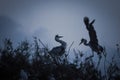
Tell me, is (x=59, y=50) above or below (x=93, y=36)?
below

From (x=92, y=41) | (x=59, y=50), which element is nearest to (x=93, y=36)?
(x=92, y=41)

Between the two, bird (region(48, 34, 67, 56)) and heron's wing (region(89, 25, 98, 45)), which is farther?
bird (region(48, 34, 67, 56))

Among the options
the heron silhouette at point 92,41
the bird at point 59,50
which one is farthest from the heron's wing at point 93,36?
the bird at point 59,50

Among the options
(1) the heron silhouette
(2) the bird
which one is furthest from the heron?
(1) the heron silhouette

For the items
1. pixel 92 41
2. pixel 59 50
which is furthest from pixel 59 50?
pixel 92 41

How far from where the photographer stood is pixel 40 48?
8.66 m

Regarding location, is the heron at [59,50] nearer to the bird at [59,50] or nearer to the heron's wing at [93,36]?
the bird at [59,50]

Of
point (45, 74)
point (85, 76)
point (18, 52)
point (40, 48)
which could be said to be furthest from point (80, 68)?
point (18, 52)

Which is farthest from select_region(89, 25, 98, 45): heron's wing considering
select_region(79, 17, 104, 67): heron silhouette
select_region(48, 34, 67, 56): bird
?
select_region(48, 34, 67, 56): bird

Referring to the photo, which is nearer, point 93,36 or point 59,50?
point 93,36

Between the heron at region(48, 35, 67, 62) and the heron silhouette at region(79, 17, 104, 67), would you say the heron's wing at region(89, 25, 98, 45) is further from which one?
the heron at region(48, 35, 67, 62)

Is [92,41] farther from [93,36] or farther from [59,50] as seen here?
[59,50]

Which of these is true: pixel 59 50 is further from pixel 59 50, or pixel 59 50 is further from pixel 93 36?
pixel 93 36

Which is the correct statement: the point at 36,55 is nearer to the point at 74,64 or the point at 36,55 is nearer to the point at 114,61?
the point at 74,64
